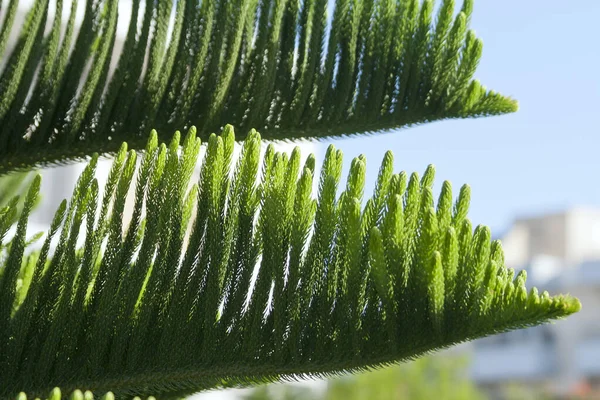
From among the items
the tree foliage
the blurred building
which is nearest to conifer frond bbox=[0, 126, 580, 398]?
the tree foliage

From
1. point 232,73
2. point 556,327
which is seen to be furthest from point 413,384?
point 232,73

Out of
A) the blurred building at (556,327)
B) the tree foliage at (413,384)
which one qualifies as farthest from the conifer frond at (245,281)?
the blurred building at (556,327)

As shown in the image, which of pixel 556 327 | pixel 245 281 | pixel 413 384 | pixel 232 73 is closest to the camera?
pixel 245 281

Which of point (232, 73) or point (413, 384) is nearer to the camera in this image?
point (232, 73)

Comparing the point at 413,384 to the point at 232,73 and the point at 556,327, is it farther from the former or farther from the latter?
the point at 232,73

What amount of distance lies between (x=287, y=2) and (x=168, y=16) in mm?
166

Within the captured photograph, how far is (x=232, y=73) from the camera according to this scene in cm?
134

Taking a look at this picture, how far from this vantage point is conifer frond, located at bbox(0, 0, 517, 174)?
132cm

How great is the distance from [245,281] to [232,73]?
0.39 meters

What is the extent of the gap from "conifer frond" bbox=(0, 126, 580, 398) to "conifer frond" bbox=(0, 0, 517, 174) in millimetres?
270

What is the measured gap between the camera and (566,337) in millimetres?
25031

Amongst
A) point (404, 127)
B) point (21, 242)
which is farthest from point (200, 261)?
point (404, 127)

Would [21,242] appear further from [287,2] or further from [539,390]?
[539,390]

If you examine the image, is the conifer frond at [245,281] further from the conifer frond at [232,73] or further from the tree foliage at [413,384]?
the tree foliage at [413,384]
